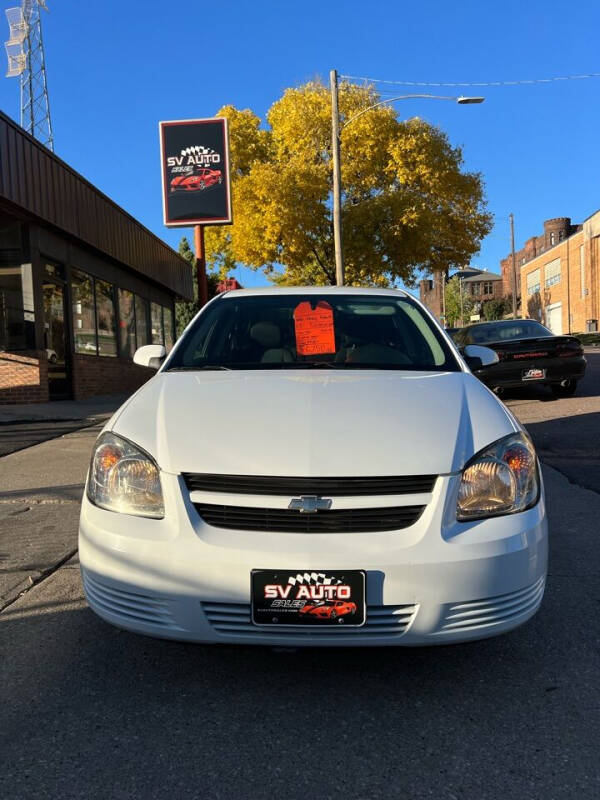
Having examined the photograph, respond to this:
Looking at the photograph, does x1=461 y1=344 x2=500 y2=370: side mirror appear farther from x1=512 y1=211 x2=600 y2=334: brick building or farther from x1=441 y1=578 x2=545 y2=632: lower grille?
x1=512 y1=211 x2=600 y2=334: brick building

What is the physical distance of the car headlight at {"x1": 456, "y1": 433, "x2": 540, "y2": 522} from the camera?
8.03 feet

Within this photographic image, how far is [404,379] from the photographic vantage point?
10.3ft

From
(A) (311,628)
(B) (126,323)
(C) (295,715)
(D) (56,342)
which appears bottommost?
(C) (295,715)

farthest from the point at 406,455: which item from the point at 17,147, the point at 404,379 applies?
the point at 17,147

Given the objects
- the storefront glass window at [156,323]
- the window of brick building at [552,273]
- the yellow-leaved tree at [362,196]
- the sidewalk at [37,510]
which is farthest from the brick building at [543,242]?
the sidewalk at [37,510]

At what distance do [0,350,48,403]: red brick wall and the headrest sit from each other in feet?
32.9

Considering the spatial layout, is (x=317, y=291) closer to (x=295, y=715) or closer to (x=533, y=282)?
(x=295, y=715)

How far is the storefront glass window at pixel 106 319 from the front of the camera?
677 inches

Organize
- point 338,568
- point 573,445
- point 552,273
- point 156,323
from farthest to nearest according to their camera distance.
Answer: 1. point 552,273
2. point 156,323
3. point 573,445
4. point 338,568

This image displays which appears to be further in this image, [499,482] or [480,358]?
[480,358]

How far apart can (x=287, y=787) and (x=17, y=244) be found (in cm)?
1298

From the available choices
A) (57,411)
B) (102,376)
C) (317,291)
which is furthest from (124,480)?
(102,376)

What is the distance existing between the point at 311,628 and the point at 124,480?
854 millimetres

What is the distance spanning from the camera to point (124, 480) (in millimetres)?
2570
